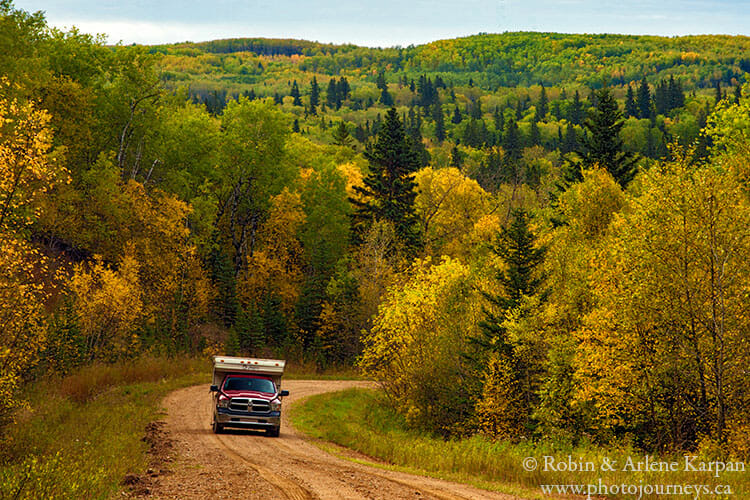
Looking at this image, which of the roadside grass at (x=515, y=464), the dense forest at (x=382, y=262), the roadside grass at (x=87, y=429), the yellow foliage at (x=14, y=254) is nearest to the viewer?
the roadside grass at (x=87, y=429)

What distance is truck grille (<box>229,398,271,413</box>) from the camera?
2458 centimetres

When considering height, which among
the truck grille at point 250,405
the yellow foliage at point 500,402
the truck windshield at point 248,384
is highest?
the truck windshield at point 248,384

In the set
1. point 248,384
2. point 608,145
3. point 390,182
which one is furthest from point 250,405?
point 390,182

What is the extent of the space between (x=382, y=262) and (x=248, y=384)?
103 feet

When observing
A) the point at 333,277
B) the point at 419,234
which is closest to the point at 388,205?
the point at 419,234

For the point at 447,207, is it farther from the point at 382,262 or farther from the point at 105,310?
the point at 105,310

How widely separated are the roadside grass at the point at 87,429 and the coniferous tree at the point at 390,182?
26.5 metres

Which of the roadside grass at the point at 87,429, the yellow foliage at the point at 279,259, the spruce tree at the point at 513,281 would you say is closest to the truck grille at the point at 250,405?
the roadside grass at the point at 87,429

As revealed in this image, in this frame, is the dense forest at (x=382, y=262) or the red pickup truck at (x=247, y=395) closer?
the dense forest at (x=382, y=262)

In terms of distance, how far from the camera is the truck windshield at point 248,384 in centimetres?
2509

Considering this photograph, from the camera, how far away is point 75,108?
49969 millimetres

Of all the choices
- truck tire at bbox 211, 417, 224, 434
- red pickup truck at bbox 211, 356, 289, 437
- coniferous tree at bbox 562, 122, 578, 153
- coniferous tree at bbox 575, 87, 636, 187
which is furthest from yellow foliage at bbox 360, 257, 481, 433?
coniferous tree at bbox 562, 122, 578, 153

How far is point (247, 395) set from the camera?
81.3 feet

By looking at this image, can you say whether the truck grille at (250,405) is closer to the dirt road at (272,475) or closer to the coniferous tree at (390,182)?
the dirt road at (272,475)
